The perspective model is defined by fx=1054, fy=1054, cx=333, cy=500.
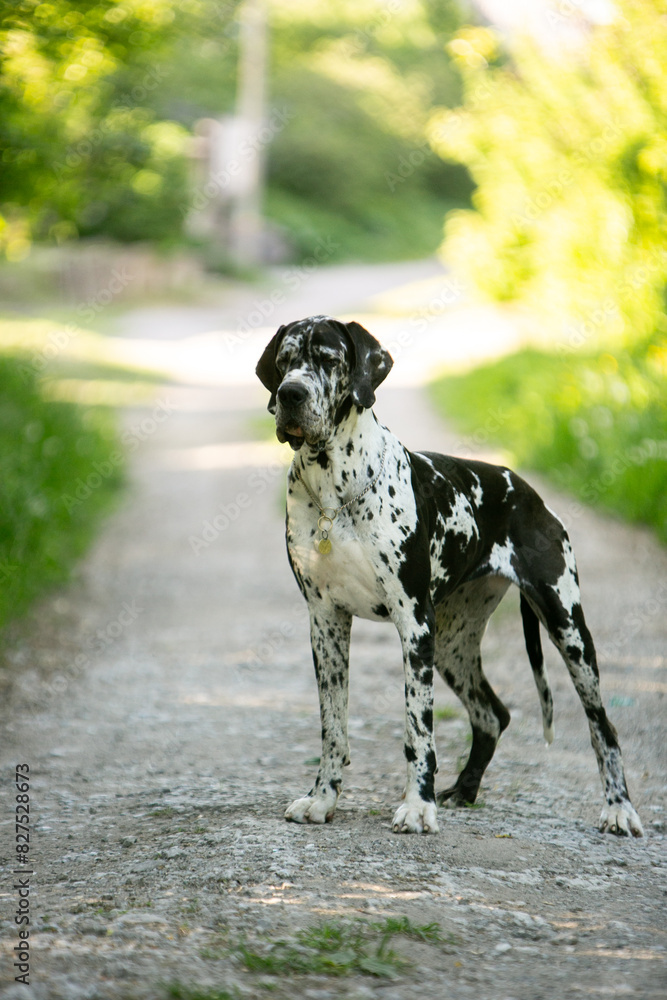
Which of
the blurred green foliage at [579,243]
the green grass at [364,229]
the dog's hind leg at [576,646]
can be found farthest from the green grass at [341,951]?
the green grass at [364,229]

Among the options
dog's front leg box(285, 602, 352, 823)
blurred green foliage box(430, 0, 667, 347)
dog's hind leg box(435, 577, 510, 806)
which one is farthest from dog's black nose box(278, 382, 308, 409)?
blurred green foliage box(430, 0, 667, 347)

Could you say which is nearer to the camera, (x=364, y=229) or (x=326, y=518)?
(x=326, y=518)

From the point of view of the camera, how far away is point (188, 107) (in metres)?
45.6

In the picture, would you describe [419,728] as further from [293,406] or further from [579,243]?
[579,243]

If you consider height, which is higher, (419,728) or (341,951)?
(419,728)

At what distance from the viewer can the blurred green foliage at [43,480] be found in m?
7.95

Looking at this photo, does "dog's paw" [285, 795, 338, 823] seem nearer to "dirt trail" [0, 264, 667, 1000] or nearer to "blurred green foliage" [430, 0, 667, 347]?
"dirt trail" [0, 264, 667, 1000]

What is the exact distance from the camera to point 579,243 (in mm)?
13797

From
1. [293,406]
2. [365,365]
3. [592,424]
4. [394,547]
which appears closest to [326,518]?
[394,547]

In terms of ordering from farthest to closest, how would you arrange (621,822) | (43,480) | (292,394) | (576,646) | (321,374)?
1. (43,480)
2. (576,646)
3. (621,822)
4. (321,374)
5. (292,394)

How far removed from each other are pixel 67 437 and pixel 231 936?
868 cm

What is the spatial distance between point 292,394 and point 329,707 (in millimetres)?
1311

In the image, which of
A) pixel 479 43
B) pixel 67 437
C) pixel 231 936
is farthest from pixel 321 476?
pixel 479 43

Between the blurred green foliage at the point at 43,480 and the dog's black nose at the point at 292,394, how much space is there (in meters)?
4.02
